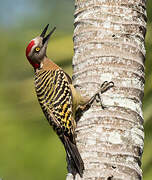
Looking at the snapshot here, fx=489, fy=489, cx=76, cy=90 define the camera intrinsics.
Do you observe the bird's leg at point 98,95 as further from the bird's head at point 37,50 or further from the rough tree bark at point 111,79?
the bird's head at point 37,50

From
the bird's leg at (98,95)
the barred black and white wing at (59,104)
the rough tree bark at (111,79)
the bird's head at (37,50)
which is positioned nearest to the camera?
the rough tree bark at (111,79)

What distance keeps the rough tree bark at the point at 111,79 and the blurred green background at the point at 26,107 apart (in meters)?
1.96

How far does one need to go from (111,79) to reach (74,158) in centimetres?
76

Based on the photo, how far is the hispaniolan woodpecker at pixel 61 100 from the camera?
4.28 metres

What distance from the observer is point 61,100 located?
509 centimetres

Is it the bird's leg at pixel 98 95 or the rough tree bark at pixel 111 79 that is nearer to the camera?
the rough tree bark at pixel 111 79

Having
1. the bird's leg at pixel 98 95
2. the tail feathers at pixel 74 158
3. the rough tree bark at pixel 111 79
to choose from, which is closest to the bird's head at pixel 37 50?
the rough tree bark at pixel 111 79

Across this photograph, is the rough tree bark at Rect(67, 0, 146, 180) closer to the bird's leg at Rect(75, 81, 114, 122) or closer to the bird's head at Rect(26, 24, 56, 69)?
the bird's leg at Rect(75, 81, 114, 122)

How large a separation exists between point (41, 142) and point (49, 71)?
5.58 feet

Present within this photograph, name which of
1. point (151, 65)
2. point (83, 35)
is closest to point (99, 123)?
point (83, 35)

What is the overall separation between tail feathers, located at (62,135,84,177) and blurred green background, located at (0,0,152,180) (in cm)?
214

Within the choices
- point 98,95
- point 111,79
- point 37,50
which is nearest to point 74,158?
point 98,95

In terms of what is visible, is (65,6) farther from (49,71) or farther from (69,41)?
(49,71)

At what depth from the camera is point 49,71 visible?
5.79 metres
